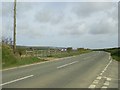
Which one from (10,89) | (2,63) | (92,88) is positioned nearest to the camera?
(10,89)

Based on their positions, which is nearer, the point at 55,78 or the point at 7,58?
the point at 55,78

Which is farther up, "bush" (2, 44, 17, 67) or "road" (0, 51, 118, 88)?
"bush" (2, 44, 17, 67)

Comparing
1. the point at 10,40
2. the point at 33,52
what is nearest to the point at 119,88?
the point at 10,40

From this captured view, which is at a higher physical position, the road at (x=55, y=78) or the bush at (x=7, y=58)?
the bush at (x=7, y=58)

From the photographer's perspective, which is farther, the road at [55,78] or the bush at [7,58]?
the bush at [7,58]

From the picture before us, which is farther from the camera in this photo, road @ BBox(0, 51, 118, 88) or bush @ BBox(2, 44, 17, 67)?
bush @ BBox(2, 44, 17, 67)

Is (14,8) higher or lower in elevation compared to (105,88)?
higher

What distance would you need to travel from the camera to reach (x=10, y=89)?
41.6 feet

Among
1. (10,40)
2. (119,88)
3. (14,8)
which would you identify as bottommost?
(119,88)

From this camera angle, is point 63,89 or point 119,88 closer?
point 63,89

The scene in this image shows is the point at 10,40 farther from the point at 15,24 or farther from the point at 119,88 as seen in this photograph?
the point at 119,88

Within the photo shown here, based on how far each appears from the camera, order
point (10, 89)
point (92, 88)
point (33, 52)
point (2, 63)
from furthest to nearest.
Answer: point (33, 52) → point (2, 63) → point (92, 88) → point (10, 89)

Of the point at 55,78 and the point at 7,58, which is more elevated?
the point at 7,58

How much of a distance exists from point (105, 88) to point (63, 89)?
6.92 ft
